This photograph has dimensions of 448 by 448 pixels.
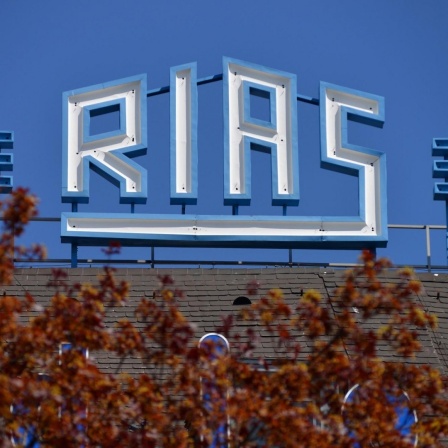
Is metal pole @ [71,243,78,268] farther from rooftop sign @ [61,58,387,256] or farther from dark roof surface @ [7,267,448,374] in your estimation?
dark roof surface @ [7,267,448,374]

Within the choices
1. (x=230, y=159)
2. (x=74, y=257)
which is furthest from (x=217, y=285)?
(x=230, y=159)

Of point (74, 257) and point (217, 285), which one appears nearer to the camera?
point (217, 285)

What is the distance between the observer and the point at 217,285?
26.7 m

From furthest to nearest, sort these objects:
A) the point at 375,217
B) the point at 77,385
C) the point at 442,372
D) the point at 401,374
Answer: the point at 375,217 → the point at 442,372 → the point at 401,374 → the point at 77,385

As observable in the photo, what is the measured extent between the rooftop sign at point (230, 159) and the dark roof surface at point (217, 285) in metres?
1.66

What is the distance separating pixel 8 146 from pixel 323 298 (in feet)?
22.7

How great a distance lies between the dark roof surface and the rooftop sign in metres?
1.66

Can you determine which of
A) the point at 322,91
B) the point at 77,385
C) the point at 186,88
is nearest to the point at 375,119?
the point at 322,91

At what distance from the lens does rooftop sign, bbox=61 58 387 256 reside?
1129 inches

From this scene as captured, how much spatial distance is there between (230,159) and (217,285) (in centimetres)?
399

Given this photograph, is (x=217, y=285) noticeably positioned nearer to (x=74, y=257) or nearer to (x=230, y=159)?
(x=74, y=257)

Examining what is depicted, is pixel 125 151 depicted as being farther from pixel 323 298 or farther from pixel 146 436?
pixel 146 436

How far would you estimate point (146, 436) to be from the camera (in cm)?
1822

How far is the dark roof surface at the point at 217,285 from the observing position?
26266mm
